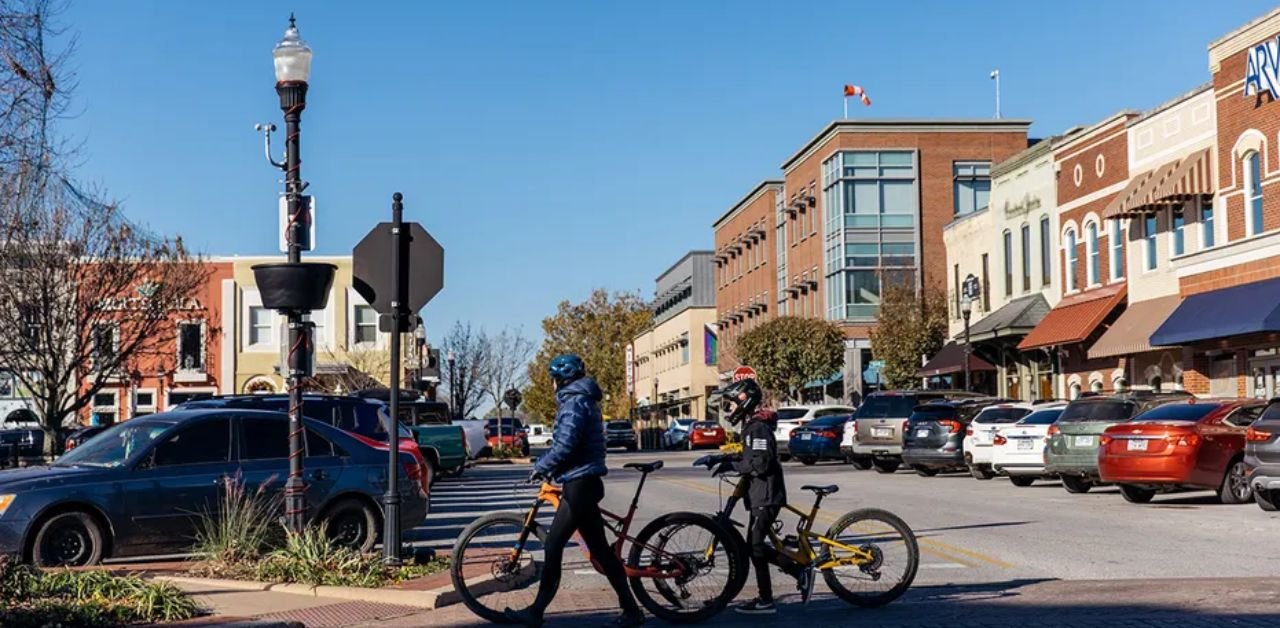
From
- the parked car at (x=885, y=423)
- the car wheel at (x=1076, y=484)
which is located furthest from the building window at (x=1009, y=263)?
the car wheel at (x=1076, y=484)

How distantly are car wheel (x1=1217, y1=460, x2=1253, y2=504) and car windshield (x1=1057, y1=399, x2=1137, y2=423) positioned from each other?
2174 mm

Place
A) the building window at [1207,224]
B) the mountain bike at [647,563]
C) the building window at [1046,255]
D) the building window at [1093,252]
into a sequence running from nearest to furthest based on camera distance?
the mountain bike at [647,563], the building window at [1207,224], the building window at [1093,252], the building window at [1046,255]

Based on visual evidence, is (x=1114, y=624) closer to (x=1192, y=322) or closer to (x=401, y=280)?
(x=401, y=280)

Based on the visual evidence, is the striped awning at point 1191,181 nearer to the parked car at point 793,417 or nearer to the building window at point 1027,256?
the building window at point 1027,256

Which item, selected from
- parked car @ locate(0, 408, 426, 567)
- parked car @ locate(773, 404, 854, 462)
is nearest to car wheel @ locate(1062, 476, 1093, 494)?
parked car @ locate(0, 408, 426, 567)

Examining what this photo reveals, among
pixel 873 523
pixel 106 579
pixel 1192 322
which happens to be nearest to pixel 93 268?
pixel 1192 322

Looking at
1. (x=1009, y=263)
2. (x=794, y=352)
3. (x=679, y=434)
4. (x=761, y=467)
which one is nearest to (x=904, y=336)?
(x=1009, y=263)

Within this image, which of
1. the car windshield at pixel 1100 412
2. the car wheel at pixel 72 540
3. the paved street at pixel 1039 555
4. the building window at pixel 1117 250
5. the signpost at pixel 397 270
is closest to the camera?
the paved street at pixel 1039 555

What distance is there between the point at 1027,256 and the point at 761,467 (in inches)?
1479

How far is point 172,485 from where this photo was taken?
14.6 metres

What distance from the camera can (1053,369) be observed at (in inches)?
1762

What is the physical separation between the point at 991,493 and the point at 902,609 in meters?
14.4

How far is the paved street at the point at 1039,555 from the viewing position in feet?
36.7

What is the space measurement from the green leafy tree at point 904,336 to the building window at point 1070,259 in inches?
408
